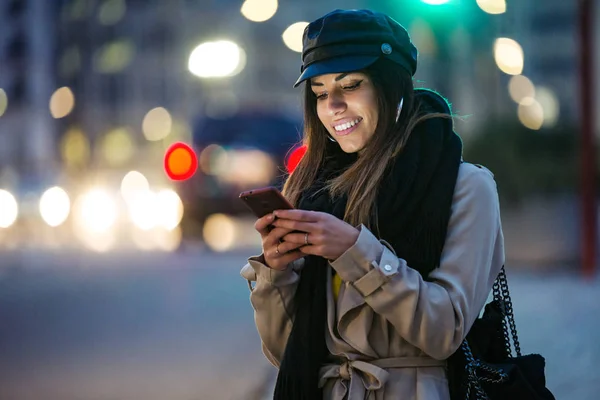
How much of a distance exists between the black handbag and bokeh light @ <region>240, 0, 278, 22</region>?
1646 cm

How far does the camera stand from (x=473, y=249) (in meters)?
2.59

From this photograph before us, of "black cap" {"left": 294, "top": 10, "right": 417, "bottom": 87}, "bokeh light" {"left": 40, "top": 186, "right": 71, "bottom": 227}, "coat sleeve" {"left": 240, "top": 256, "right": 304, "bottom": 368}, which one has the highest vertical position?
"black cap" {"left": 294, "top": 10, "right": 417, "bottom": 87}

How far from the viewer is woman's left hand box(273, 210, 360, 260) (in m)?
Result: 2.45

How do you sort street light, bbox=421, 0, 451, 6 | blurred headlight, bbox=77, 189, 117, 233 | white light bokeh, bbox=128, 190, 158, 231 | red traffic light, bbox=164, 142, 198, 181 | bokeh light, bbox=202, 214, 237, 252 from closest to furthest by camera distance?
street light, bbox=421, 0, 451, 6
red traffic light, bbox=164, 142, 198, 181
bokeh light, bbox=202, 214, 237, 252
white light bokeh, bbox=128, 190, 158, 231
blurred headlight, bbox=77, 189, 117, 233

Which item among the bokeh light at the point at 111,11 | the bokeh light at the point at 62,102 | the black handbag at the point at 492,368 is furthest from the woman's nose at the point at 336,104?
the bokeh light at the point at 111,11

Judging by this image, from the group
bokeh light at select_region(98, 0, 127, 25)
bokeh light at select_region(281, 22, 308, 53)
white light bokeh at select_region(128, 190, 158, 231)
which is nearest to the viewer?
bokeh light at select_region(281, 22, 308, 53)

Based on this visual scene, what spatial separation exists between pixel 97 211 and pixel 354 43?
31374 millimetres

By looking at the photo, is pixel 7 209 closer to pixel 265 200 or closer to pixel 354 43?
pixel 354 43

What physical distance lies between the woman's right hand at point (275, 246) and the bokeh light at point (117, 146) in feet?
289

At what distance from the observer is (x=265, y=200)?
8.20 ft

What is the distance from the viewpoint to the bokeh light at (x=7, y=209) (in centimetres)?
2516

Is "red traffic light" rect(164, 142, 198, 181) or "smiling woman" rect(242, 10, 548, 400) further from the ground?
"smiling woman" rect(242, 10, 548, 400)

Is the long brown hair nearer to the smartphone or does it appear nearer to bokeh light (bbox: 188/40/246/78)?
the smartphone

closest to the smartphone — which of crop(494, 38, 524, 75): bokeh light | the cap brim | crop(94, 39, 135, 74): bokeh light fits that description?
the cap brim
